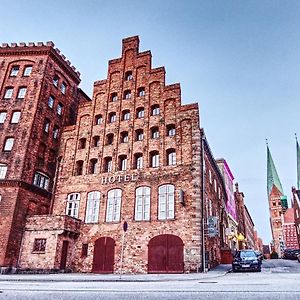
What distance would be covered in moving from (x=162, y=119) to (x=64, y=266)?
13378mm

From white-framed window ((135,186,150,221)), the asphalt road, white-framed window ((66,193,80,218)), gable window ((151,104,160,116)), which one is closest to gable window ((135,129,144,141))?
gable window ((151,104,160,116))

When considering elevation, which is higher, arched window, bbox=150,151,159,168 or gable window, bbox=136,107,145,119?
gable window, bbox=136,107,145,119

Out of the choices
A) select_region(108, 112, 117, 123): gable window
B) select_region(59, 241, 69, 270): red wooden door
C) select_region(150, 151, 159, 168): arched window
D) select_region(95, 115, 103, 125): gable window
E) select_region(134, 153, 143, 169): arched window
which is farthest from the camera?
select_region(95, 115, 103, 125): gable window

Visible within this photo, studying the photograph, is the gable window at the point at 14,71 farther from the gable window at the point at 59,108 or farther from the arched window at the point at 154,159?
the arched window at the point at 154,159

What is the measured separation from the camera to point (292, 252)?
41.3 meters

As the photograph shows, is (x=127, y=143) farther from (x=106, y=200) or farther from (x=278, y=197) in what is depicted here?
(x=278, y=197)

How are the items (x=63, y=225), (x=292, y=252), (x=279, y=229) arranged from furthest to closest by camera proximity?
(x=279, y=229) < (x=292, y=252) < (x=63, y=225)

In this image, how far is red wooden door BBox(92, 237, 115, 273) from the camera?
2166 cm

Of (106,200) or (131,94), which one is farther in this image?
(131,94)

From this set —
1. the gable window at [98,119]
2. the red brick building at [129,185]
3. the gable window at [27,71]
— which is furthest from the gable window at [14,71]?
the gable window at [98,119]

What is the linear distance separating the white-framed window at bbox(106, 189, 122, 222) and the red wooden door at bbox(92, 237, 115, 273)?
1.56 meters

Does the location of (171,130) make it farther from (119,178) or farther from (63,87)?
(63,87)

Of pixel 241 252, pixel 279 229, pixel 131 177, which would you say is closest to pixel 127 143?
pixel 131 177

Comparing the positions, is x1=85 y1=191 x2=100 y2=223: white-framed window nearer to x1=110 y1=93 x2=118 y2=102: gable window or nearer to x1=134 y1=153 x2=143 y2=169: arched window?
x1=134 y1=153 x2=143 y2=169: arched window
